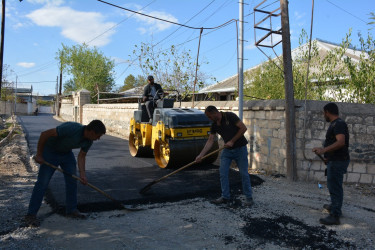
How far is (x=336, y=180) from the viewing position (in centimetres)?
400

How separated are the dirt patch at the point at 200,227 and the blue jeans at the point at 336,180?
248 mm

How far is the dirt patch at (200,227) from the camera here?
3.38 metres

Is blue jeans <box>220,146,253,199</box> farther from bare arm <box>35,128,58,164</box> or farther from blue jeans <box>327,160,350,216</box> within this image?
bare arm <box>35,128,58,164</box>

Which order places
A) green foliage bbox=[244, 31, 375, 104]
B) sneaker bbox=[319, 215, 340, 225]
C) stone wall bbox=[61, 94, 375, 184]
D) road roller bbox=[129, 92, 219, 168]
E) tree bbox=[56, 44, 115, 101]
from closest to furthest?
sneaker bbox=[319, 215, 340, 225] → stone wall bbox=[61, 94, 375, 184] → road roller bbox=[129, 92, 219, 168] → green foliage bbox=[244, 31, 375, 104] → tree bbox=[56, 44, 115, 101]

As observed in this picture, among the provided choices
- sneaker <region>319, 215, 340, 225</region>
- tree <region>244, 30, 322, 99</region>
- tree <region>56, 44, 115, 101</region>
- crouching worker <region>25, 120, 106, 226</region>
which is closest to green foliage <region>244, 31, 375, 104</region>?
tree <region>244, 30, 322, 99</region>

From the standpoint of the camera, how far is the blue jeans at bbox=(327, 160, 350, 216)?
397 centimetres

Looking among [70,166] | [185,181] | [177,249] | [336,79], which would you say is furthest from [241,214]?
[336,79]

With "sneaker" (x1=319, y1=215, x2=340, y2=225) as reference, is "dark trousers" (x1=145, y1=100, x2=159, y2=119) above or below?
above

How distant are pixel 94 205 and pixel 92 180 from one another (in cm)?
177

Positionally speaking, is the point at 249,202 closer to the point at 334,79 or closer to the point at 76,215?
the point at 76,215

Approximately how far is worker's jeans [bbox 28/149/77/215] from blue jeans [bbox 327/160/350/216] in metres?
3.37

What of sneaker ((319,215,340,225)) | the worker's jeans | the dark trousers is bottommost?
sneaker ((319,215,340,225))

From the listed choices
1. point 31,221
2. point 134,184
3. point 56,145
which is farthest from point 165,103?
point 31,221

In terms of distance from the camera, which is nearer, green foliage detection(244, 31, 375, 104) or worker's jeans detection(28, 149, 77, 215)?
worker's jeans detection(28, 149, 77, 215)
